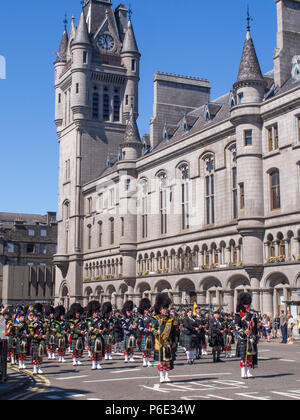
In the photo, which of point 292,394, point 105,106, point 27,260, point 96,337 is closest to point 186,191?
point 105,106

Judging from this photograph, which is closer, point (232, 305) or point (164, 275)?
point (232, 305)

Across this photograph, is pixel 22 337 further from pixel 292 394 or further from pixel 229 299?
pixel 229 299

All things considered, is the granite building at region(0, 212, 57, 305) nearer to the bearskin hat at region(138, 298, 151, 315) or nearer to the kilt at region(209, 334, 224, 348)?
the bearskin hat at region(138, 298, 151, 315)

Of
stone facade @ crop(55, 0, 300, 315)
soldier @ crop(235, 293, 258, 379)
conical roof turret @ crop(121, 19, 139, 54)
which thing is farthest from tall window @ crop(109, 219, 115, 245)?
soldier @ crop(235, 293, 258, 379)

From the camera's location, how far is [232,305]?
132ft

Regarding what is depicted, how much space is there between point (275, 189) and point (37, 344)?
22.5 metres

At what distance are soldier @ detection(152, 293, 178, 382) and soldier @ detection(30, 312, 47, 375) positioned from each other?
460 centimetres

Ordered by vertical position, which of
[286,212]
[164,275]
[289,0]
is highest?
[289,0]

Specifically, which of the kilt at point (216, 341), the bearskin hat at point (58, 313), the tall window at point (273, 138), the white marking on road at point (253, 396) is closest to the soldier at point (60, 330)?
the bearskin hat at point (58, 313)

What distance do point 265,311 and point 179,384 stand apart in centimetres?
2316

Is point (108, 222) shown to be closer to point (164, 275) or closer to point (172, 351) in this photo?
point (164, 275)

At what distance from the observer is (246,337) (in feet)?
53.3
